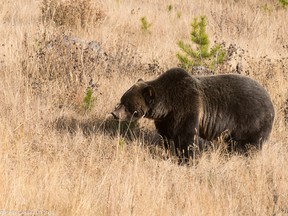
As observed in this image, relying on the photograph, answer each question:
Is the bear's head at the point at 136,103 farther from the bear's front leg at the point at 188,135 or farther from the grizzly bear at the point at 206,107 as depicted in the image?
Answer: the bear's front leg at the point at 188,135

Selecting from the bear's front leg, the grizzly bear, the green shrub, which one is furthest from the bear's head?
the green shrub

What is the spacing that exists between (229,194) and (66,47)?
14.8ft

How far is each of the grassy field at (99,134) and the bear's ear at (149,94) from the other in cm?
56

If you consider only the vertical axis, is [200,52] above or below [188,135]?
above

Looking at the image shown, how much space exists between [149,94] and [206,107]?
2.38 ft

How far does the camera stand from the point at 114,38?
11336 millimetres

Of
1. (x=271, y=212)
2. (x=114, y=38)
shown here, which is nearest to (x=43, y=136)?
(x=271, y=212)

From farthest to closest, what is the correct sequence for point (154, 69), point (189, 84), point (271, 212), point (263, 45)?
1. point (263, 45)
2. point (154, 69)
3. point (189, 84)
4. point (271, 212)

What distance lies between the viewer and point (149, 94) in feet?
21.9

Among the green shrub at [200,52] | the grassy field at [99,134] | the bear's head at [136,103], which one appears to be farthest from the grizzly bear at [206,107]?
the green shrub at [200,52]

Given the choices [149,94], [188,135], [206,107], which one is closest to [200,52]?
[206,107]

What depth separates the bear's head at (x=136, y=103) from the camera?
6.71 metres

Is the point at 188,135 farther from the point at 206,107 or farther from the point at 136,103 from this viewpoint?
the point at 136,103

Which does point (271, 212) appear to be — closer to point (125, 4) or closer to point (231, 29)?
point (231, 29)
